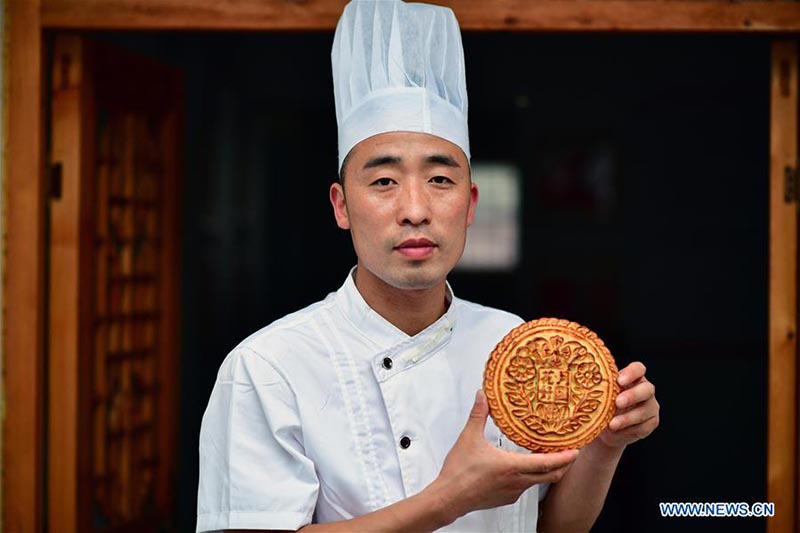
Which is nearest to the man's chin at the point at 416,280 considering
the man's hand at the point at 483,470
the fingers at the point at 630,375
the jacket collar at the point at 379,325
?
the jacket collar at the point at 379,325

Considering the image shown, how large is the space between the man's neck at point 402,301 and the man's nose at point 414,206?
0.17 meters

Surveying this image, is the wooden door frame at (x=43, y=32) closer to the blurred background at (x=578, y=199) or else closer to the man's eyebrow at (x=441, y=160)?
the man's eyebrow at (x=441, y=160)

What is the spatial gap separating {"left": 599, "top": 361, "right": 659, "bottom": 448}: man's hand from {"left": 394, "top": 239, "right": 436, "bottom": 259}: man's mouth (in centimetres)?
42

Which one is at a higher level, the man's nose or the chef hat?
the chef hat

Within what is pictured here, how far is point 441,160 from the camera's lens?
1812 millimetres

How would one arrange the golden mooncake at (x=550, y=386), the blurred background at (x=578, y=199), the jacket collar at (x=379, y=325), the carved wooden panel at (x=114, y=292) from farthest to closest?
the blurred background at (x=578, y=199)
the carved wooden panel at (x=114, y=292)
the jacket collar at (x=379, y=325)
the golden mooncake at (x=550, y=386)

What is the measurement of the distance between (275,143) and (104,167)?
3.01m

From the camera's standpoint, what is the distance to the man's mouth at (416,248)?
5.78 ft

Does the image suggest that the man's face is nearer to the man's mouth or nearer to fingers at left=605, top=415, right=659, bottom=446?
the man's mouth

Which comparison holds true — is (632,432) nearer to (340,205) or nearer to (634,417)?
(634,417)

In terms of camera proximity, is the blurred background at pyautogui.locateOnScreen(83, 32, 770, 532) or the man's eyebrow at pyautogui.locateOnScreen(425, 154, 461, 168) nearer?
the man's eyebrow at pyautogui.locateOnScreen(425, 154, 461, 168)

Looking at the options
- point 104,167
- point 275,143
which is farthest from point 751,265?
point 104,167

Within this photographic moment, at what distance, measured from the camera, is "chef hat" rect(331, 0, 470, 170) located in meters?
1.86

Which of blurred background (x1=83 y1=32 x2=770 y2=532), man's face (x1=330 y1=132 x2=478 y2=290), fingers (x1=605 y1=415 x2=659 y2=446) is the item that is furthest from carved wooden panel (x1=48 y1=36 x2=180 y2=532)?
fingers (x1=605 y1=415 x2=659 y2=446)
